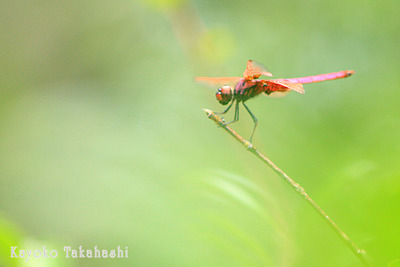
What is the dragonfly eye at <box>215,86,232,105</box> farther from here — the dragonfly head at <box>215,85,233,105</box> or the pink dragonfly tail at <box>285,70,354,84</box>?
the pink dragonfly tail at <box>285,70,354,84</box>

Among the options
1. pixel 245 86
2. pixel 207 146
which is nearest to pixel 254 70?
pixel 245 86

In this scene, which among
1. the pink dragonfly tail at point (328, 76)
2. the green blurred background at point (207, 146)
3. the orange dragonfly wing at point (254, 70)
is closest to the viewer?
the green blurred background at point (207, 146)

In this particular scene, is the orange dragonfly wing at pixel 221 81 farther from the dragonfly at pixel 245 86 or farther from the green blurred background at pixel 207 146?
the green blurred background at pixel 207 146

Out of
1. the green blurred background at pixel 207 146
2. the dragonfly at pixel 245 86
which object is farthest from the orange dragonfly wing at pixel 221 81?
the green blurred background at pixel 207 146

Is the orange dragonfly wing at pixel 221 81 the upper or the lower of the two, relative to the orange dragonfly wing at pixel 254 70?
upper

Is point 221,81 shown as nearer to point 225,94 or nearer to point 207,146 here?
point 225,94

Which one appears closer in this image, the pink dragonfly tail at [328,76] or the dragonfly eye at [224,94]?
the pink dragonfly tail at [328,76]

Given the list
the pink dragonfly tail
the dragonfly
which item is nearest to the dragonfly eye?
the dragonfly
